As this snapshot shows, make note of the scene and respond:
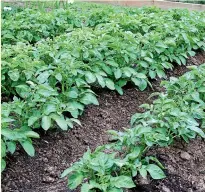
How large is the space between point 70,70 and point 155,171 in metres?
0.95

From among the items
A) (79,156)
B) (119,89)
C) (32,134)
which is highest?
(32,134)

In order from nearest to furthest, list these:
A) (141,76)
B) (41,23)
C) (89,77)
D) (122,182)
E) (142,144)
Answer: (122,182) → (142,144) → (89,77) → (141,76) → (41,23)

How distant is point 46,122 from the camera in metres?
2.32

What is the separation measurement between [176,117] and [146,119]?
259 mm

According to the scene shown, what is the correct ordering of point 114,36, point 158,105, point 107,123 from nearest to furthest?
1. point 158,105
2. point 107,123
3. point 114,36

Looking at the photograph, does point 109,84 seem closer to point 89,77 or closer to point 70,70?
point 89,77

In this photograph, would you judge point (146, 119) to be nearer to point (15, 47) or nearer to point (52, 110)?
point (52, 110)

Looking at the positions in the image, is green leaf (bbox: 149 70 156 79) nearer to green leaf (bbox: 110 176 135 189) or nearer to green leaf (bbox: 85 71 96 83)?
green leaf (bbox: 85 71 96 83)

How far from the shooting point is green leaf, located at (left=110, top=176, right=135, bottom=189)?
1.90 m

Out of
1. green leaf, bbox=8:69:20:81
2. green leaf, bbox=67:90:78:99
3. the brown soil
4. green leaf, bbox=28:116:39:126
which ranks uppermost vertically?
green leaf, bbox=8:69:20:81

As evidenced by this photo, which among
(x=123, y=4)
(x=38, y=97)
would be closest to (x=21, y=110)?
(x=38, y=97)

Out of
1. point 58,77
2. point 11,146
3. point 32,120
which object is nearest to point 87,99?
point 58,77

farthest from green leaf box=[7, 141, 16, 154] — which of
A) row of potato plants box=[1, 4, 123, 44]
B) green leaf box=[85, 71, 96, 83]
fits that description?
row of potato plants box=[1, 4, 123, 44]

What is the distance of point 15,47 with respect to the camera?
308 cm
